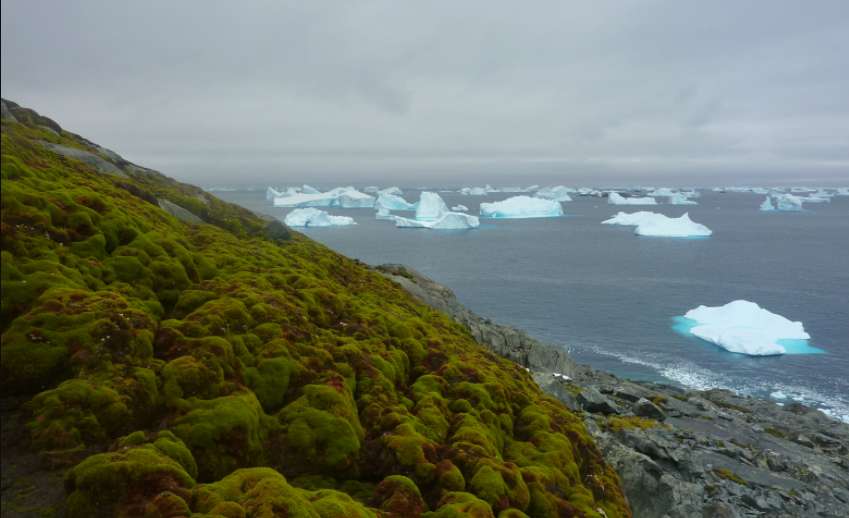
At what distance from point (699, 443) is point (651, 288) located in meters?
68.4

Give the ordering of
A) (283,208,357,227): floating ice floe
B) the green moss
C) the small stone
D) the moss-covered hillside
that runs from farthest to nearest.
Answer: (283,208,357,227): floating ice floe < the small stone < the moss-covered hillside < the green moss

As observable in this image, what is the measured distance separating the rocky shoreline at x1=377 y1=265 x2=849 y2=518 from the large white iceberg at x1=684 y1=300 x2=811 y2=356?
654 inches

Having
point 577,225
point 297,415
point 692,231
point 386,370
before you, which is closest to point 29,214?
point 297,415

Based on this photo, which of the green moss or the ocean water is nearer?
the green moss

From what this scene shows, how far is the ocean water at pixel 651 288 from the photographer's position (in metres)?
58.0

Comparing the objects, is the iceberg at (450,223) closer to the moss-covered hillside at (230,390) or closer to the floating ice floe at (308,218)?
the floating ice floe at (308,218)

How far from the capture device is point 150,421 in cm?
1076

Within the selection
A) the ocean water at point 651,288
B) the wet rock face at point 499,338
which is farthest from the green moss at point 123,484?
the ocean water at point 651,288

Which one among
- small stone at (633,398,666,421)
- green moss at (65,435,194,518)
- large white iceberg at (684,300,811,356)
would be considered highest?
green moss at (65,435,194,518)

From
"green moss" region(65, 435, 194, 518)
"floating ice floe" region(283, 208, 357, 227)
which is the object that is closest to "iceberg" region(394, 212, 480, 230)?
"floating ice floe" region(283, 208, 357, 227)

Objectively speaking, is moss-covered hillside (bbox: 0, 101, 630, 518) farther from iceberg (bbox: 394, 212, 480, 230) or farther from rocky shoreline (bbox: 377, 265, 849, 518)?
iceberg (bbox: 394, 212, 480, 230)

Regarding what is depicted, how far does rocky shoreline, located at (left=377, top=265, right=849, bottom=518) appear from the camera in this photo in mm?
20672

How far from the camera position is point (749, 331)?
63.6 metres

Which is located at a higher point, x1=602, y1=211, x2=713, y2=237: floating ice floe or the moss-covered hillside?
the moss-covered hillside
